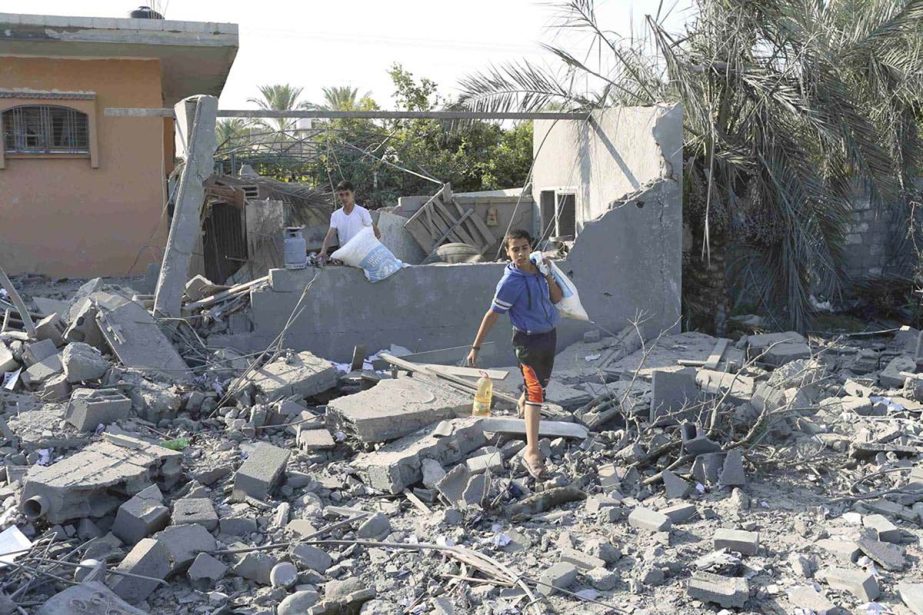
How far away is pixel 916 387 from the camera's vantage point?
771 cm

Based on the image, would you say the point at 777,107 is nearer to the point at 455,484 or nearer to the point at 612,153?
the point at 612,153

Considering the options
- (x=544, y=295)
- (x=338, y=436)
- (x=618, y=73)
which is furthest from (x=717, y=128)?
(x=338, y=436)

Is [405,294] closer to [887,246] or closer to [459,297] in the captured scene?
[459,297]

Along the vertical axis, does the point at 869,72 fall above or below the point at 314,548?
above

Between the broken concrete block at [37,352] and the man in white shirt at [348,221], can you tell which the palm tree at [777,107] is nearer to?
the man in white shirt at [348,221]

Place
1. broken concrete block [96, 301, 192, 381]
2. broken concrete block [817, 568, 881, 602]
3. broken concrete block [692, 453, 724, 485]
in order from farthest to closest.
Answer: broken concrete block [96, 301, 192, 381] < broken concrete block [692, 453, 724, 485] < broken concrete block [817, 568, 881, 602]

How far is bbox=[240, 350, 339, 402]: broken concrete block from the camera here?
7371mm

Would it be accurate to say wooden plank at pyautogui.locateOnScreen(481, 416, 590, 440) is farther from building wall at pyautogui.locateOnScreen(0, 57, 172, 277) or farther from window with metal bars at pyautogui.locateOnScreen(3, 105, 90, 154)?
window with metal bars at pyautogui.locateOnScreen(3, 105, 90, 154)

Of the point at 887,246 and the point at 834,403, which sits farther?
the point at 887,246

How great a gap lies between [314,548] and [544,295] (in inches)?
85.9

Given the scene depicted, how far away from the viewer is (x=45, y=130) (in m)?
12.4

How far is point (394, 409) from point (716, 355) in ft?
12.6

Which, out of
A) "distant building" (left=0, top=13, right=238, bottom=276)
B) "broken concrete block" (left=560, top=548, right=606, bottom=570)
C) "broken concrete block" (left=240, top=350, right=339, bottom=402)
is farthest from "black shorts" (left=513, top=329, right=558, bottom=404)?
"distant building" (left=0, top=13, right=238, bottom=276)

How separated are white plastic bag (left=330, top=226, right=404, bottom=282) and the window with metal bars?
5.62m
